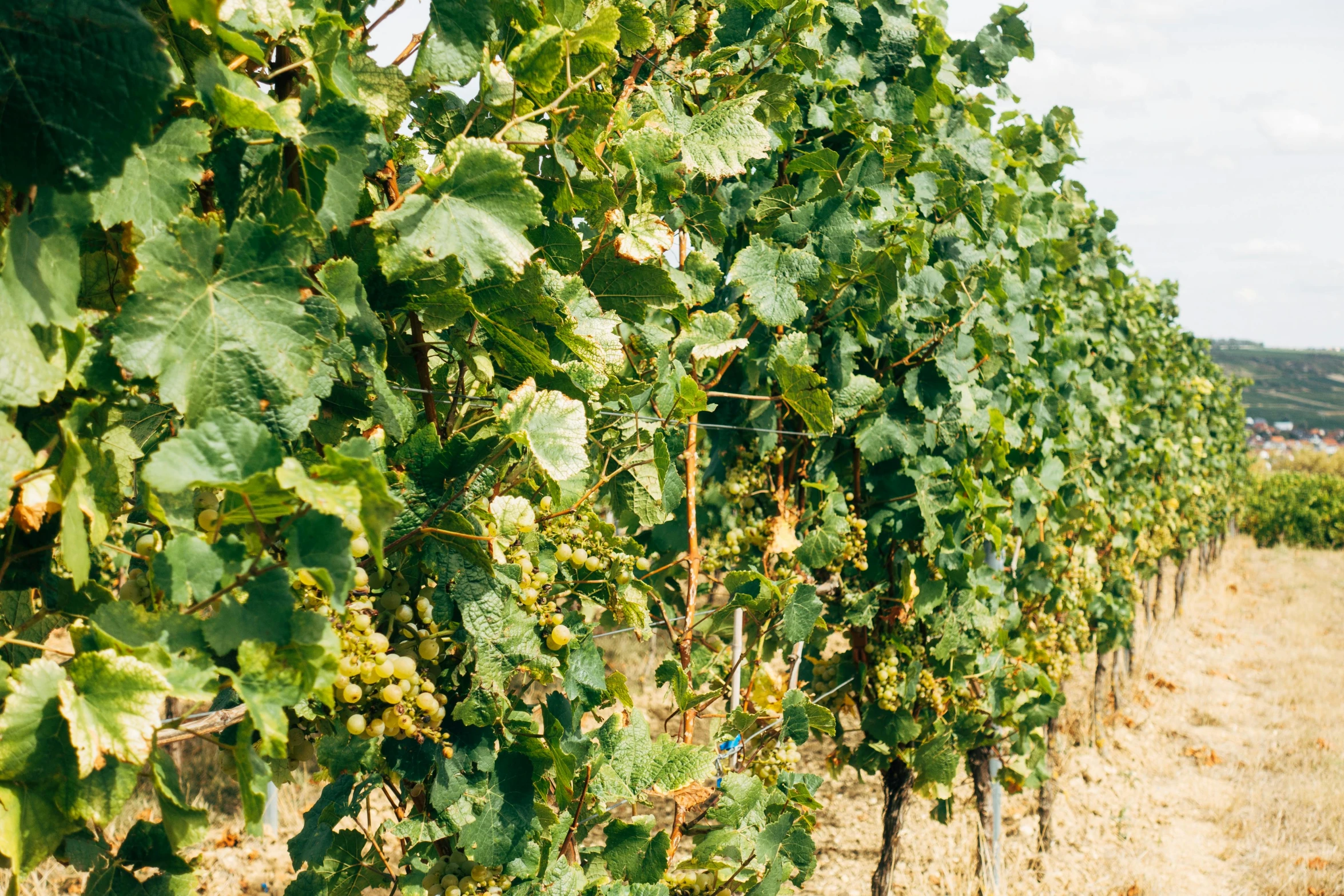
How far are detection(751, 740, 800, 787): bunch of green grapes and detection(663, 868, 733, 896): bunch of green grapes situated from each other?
30 centimetres

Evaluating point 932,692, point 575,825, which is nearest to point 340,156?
point 575,825

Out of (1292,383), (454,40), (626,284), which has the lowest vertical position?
(626,284)

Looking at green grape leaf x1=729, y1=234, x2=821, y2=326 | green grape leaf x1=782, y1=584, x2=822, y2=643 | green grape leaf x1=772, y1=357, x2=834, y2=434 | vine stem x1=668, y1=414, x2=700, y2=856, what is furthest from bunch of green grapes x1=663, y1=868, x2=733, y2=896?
green grape leaf x1=729, y1=234, x2=821, y2=326

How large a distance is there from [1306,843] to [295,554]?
21.2 feet

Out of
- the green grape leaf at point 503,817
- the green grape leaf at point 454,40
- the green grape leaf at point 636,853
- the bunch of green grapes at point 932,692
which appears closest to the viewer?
the green grape leaf at point 454,40

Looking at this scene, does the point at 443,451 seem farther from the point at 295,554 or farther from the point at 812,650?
the point at 812,650

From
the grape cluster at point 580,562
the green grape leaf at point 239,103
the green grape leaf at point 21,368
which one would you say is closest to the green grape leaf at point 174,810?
the green grape leaf at point 21,368

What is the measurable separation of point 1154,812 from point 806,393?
17.3ft

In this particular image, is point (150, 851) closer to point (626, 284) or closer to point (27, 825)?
point (27, 825)

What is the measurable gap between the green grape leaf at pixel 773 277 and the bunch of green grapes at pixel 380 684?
1.24m

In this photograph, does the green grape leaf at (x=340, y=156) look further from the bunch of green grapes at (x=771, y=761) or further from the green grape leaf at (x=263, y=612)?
the bunch of green grapes at (x=771, y=761)

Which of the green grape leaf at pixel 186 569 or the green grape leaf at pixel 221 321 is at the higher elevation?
the green grape leaf at pixel 221 321

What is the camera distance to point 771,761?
210 centimetres

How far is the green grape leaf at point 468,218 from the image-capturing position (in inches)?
40.4
